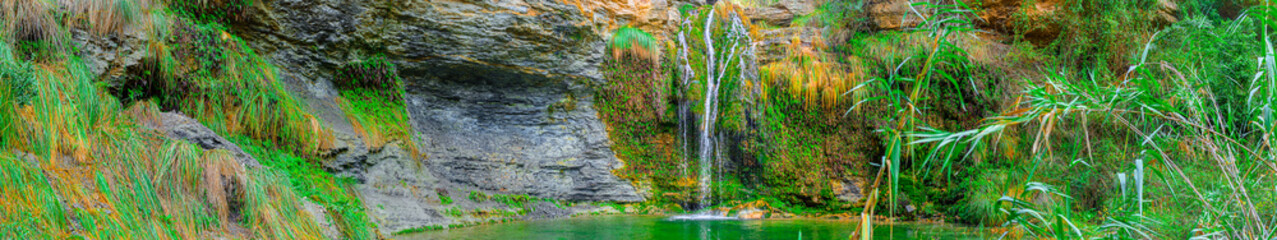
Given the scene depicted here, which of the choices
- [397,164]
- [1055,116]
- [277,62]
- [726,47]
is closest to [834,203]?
[726,47]

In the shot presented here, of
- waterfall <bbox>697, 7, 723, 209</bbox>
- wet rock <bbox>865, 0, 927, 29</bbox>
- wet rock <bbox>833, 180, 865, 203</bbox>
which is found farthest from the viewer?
wet rock <bbox>865, 0, 927, 29</bbox>

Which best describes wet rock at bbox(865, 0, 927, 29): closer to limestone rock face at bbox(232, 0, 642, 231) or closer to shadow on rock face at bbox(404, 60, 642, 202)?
limestone rock face at bbox(232, 0, 642, 231)

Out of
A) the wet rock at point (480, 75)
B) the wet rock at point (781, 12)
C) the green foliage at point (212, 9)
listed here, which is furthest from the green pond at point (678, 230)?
the wet rock at point (781, 12)

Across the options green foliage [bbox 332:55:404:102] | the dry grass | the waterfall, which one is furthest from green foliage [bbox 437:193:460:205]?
the dry grass

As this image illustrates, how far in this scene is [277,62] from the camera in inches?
284

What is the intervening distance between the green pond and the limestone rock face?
2.30 feet

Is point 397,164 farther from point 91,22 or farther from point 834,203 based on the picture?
point 834,203

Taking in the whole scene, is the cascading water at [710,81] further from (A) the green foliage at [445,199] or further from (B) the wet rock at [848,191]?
(A) the green foliage at [445,199]

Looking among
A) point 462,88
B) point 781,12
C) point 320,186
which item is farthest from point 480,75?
point 781,12

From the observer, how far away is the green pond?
19.5 feet

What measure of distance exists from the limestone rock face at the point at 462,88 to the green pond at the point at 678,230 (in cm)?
70

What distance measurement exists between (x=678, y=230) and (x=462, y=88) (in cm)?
361

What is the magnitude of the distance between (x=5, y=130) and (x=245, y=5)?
3613 millimetres

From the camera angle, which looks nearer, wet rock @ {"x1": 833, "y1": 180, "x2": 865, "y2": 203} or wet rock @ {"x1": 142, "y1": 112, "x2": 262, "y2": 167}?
wet rock @ {"x1": 142, "y1": 112, "x2": 262, "y2": 167}
